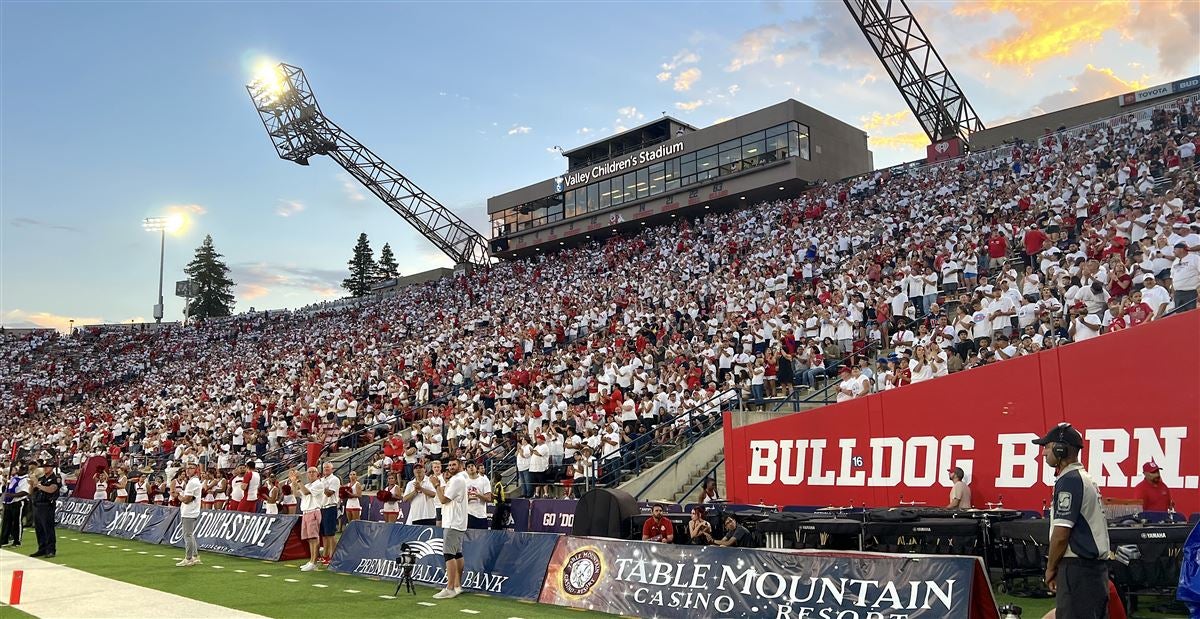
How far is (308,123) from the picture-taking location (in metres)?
54.1

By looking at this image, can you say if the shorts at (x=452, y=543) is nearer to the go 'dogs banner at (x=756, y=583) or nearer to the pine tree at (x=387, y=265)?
the go 'dogs banner at (x=756, y=583)

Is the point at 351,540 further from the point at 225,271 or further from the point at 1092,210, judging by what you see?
the point at 225,271

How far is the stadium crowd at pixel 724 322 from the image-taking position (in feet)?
48.4

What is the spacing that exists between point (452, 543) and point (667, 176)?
32.6 m

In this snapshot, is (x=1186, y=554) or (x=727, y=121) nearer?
(x=1186, y=554)

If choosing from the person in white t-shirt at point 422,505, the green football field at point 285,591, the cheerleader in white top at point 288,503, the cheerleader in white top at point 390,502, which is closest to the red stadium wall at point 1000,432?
the green football field at point 285,591

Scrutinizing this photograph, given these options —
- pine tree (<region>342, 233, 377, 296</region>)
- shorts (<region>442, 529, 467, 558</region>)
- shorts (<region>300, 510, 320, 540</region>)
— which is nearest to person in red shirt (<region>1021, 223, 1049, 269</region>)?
shorts (<region>442, 529, 467, 558</region>)

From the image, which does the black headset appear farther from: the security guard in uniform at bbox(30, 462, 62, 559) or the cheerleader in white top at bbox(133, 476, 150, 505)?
the cheerleader in white top at bbox(133, 476, 150, 505)

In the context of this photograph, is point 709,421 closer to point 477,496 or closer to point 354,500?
point 477,496

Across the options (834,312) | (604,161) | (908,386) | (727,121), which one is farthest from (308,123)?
(908,386)

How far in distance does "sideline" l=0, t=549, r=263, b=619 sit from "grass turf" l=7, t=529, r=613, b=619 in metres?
0.27

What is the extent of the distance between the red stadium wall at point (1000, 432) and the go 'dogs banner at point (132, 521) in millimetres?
12883

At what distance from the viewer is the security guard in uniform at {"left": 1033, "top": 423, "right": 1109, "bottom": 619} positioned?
5.06 metres

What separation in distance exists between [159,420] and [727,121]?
29232 millimetres
